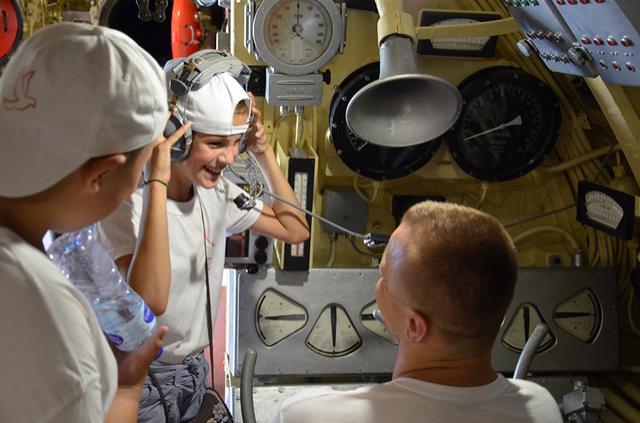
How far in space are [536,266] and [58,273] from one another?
3061mm

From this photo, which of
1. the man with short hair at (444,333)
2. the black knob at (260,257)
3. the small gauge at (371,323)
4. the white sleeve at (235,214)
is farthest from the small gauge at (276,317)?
the man with short hair at (444,333)

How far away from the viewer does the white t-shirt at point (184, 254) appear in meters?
2.31

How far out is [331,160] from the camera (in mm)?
3816

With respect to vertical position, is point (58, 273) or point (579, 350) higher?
point (58, 273)

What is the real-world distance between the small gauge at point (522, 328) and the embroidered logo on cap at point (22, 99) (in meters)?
2.98

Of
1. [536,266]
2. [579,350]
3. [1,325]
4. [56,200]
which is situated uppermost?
[56,200]

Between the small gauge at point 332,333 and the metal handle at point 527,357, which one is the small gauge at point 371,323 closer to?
the small gauge at point 332,333

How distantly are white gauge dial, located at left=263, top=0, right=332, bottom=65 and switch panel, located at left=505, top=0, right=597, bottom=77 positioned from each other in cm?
75

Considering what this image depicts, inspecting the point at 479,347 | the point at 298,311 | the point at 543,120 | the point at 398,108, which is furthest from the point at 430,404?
the point at 543,120

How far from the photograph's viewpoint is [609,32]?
8.28ft

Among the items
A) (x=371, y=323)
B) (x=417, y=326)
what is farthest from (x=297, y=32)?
(x=417, y=326)

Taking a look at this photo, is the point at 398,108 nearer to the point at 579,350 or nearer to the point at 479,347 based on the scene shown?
the point at 479,347

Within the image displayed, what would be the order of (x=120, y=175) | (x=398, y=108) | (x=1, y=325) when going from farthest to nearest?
1. (x=398, y=108)
2. (x=120, y=175)
3. (x=1, y=325)

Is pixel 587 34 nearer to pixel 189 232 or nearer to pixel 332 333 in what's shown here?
pixel 189 232
